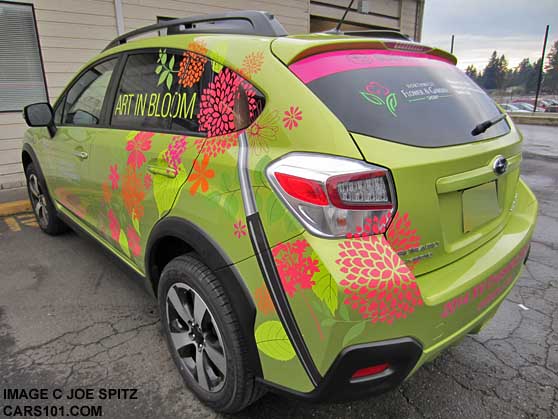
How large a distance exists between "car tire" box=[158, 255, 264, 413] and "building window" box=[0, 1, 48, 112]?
535cm

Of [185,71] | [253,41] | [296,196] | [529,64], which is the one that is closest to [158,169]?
[185,71]

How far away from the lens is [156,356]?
7.98 ft

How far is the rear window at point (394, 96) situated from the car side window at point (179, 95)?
0.96 ft

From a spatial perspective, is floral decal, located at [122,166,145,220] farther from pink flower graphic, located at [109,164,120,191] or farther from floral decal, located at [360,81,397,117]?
floral decal, located at [360,81,397,117]

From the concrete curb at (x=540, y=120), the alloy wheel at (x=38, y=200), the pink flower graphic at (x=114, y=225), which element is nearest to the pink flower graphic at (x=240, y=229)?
the pink flower graphic at (x=114, y=225)

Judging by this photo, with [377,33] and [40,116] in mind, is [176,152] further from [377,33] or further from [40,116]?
[40,116]

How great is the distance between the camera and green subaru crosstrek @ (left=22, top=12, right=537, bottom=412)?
1415mm

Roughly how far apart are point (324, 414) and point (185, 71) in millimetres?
1820

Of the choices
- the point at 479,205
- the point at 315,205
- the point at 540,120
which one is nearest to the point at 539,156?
the point at 479,205

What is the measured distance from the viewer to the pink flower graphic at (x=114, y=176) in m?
2.45

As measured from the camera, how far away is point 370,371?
147 centimetres

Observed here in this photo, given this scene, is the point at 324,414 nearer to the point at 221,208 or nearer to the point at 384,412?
the point at 384,412

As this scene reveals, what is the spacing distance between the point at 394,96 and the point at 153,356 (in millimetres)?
1950

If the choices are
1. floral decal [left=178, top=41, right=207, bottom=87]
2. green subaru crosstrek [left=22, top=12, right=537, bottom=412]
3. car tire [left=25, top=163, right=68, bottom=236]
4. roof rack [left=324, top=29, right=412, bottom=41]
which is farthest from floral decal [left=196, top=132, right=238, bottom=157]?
car tire [left=25, top=163, right=68, bottom=236]
